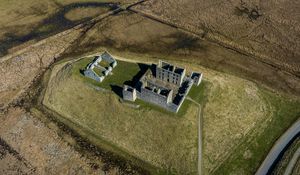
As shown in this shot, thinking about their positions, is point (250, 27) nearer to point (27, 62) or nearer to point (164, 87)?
point (164, 87)

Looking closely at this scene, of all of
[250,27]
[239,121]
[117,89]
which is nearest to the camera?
[239,121]

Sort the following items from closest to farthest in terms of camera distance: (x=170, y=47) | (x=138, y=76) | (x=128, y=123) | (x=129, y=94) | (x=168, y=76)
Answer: (x=129, y=94), (x=128, y=123), (x=168, y=76), (x=138, y=76), (x=170, y=47)

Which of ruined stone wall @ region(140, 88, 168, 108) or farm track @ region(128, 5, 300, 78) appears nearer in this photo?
ruined stone wall @ region(140, 88, 168, 108)

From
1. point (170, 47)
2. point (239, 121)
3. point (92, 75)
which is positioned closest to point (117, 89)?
point (92, 75)

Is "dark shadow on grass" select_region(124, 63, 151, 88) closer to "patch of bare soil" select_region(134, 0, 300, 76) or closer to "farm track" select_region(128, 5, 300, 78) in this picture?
"farm track" select_region(128, 5, 300, 78)

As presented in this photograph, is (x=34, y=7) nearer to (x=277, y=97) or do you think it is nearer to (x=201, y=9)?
(x=201, y=9)

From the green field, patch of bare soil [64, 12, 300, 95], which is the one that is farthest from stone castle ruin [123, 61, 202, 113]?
patch of bare soil [64, 12, 300, 95]
